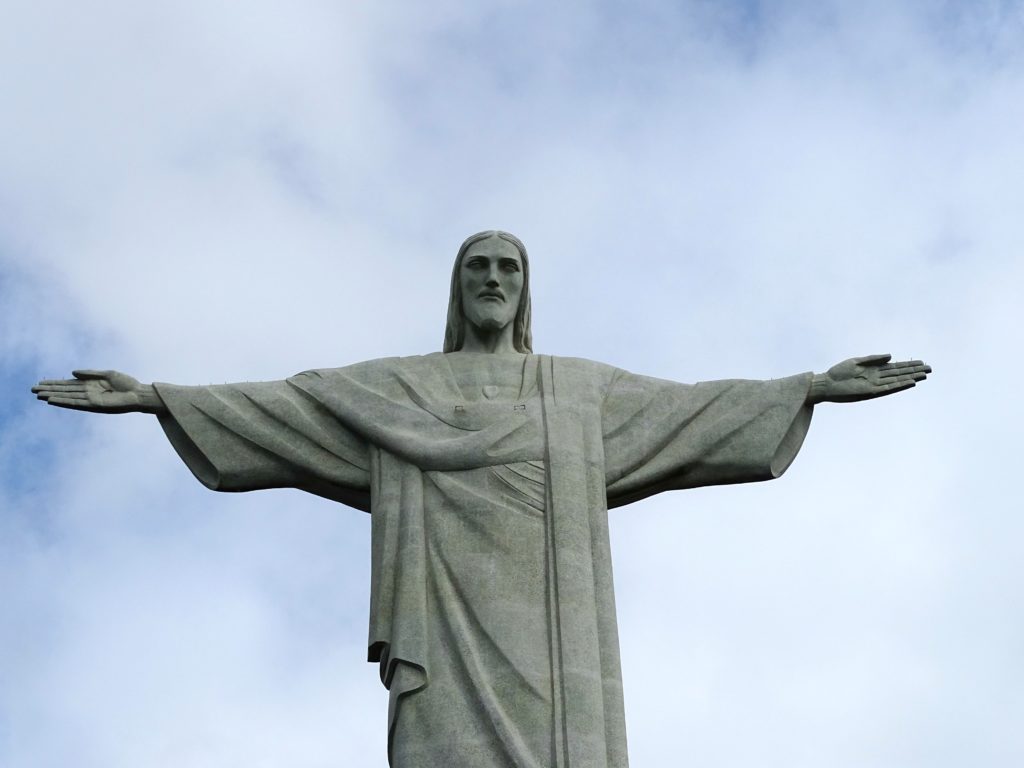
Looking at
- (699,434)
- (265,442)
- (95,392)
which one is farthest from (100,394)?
(699,434)

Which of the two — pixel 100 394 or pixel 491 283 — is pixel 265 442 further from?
pixel 491 283

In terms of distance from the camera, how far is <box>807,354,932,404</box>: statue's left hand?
69.6 ft

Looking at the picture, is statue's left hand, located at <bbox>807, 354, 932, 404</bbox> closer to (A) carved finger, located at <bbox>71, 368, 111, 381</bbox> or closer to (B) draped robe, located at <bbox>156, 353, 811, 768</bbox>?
(B) draped robe, located at <bbox>156, 353, 811, 768</bbox>

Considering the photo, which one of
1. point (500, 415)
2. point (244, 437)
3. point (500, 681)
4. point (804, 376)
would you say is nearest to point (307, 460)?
Result: point (244, 437)

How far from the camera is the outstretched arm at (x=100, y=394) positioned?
68.6 ft

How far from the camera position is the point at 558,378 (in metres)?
21.2

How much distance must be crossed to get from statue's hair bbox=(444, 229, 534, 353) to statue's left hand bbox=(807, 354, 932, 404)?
9.78 ft

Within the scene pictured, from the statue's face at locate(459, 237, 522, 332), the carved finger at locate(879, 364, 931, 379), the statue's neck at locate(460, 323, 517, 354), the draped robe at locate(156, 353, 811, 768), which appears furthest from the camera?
the statue's neck at locate(460, 323, 517, 354)

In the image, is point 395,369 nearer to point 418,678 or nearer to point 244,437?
point 244,437

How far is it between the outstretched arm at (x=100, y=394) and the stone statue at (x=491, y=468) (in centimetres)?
2

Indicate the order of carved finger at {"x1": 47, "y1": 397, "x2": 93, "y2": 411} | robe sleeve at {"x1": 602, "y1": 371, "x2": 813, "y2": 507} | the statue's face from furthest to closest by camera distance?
the statue's face, robe sleeve at {"x1": 602, "y1": 371, "x2": 813, "y2": 507}, carved finger at {"x1": 47, "y1": 397, "x2": 93, "y2": 411}

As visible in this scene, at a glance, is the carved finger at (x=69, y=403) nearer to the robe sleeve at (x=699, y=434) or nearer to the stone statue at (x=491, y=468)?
the stone statue at (x=491, y=468)

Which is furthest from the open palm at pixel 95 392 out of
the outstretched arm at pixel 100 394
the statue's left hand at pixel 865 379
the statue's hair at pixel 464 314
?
the statue's left hand at pixel 865 379

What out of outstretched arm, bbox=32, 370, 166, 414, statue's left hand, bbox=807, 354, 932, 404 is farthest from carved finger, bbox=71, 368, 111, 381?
statue's left hand, bbox=807, 354, 932, 404
